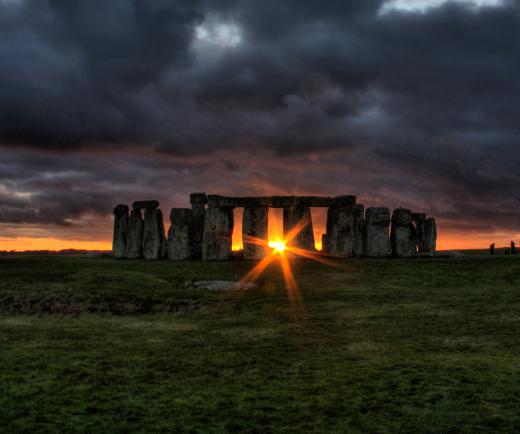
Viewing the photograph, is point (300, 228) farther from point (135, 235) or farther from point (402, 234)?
point (135, 235)

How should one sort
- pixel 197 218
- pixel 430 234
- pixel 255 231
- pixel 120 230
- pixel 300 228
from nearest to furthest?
pixel 300 228, pixel 255 231, pixel 197 218, pixel 120 230, pixel 430 234

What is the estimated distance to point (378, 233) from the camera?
3011 cm

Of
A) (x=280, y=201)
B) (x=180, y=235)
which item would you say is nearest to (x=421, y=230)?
(x=280, y=201)

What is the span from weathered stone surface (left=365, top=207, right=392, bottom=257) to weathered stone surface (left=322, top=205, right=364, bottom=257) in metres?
0.61

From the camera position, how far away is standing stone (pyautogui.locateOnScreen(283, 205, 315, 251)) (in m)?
30.0

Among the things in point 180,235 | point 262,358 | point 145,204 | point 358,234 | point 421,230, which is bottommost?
point 262,358

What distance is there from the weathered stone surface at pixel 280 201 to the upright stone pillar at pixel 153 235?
372 cm

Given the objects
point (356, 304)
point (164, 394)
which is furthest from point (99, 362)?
point (356, 304)

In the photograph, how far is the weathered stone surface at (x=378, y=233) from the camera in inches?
1182

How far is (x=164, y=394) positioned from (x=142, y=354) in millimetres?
2778

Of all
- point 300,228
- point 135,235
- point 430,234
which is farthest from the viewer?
point 430,234

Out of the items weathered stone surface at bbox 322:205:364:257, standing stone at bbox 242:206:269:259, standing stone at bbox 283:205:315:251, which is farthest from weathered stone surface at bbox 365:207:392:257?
standing stone at bbox 242:206:269:259

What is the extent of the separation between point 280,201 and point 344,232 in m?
3.74

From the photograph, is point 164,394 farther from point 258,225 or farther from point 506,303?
point 258,225
